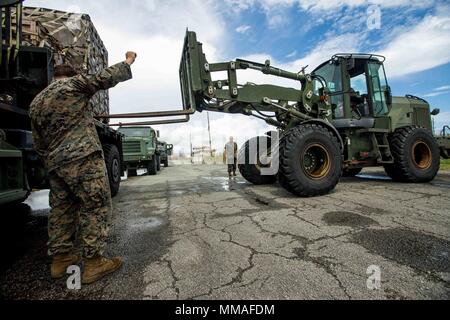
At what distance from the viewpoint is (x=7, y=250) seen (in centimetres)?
245

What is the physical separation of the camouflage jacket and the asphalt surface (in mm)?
977

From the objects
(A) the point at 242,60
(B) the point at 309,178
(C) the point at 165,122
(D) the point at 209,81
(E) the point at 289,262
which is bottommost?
(E) the point at 289,262

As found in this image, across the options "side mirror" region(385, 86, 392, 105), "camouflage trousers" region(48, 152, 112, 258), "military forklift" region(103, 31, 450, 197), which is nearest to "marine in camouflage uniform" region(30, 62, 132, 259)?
"camouflage trousers" region(48, 152, 112, 258)

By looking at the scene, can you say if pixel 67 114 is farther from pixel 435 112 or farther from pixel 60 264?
pixel 435 112

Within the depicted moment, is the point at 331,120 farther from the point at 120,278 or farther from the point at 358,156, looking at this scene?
the point at 120,278

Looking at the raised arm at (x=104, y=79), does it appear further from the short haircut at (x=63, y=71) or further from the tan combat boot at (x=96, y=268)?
the tan combat boot at (x=96, y=268)

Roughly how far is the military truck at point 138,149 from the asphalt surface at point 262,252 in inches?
284

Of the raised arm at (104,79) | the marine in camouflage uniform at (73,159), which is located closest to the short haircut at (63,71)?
the marine in camouflage uniform at (73,159)

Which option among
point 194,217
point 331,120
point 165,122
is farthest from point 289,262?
point 331,120

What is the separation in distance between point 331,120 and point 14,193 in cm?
553

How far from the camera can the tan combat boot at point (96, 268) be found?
1.78m

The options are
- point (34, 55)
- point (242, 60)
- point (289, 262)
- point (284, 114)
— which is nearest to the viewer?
point (289, 262)

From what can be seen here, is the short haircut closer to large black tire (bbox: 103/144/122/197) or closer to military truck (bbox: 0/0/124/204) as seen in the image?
military truck (bbox: 0/0/124/204)

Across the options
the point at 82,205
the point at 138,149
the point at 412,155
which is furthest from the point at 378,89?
the point at 138,149
